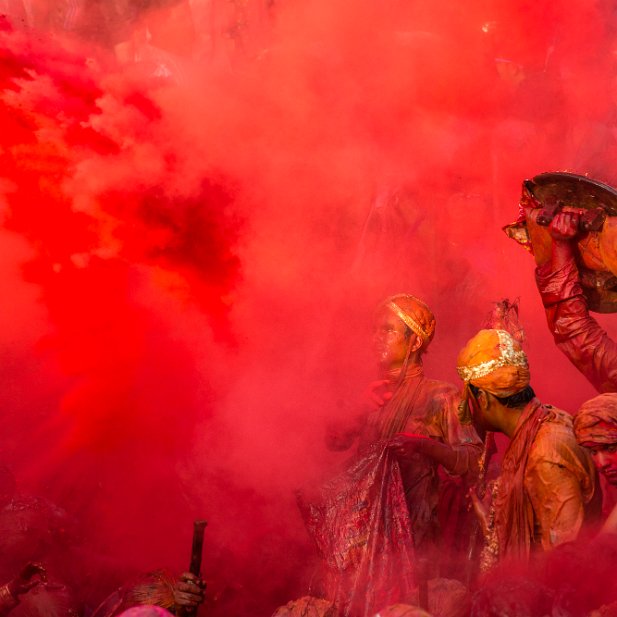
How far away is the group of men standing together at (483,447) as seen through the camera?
10.4 feet

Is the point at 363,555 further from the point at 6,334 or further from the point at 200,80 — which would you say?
the point at 200,80

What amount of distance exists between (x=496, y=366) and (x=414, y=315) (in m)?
1.46

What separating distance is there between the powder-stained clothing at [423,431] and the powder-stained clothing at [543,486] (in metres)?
0.58

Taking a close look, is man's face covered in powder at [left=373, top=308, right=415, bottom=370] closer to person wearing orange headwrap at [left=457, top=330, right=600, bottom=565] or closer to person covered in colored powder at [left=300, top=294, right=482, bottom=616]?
person covered in colored powder at [left=300, top=294, right=482, bottom=616]

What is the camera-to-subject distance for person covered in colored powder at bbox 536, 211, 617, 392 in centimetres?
404

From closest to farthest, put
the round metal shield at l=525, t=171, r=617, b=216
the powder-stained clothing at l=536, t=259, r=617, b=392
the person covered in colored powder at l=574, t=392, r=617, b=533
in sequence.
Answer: the person covered in colored powder at l=574, t=392, r=617, b=533
the round metal shield at l=525, t=171, r=617, b=216
the powder-stained clothing at l=536, t=259, r=617, b=392

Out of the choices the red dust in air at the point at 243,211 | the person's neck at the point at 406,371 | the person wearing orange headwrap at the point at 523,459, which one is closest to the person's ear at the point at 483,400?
the person wearing orange headwrap at the point at 523,459

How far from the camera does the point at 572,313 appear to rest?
4195mm

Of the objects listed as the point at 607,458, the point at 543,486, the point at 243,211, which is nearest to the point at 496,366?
the point at 543,486

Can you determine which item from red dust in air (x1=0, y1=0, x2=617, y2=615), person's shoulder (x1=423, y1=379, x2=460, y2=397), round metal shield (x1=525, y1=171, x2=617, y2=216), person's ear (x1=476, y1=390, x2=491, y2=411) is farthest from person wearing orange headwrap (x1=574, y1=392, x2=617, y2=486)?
red dust in air (x1=0, y1=0, x2=617, y2=615)

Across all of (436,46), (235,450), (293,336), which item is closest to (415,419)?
(235,450)

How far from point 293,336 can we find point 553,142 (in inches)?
143

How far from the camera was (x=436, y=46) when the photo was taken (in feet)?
25.4

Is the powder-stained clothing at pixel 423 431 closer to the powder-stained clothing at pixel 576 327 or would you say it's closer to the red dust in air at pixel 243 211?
the powder-stained clothing at pixel 576 327
